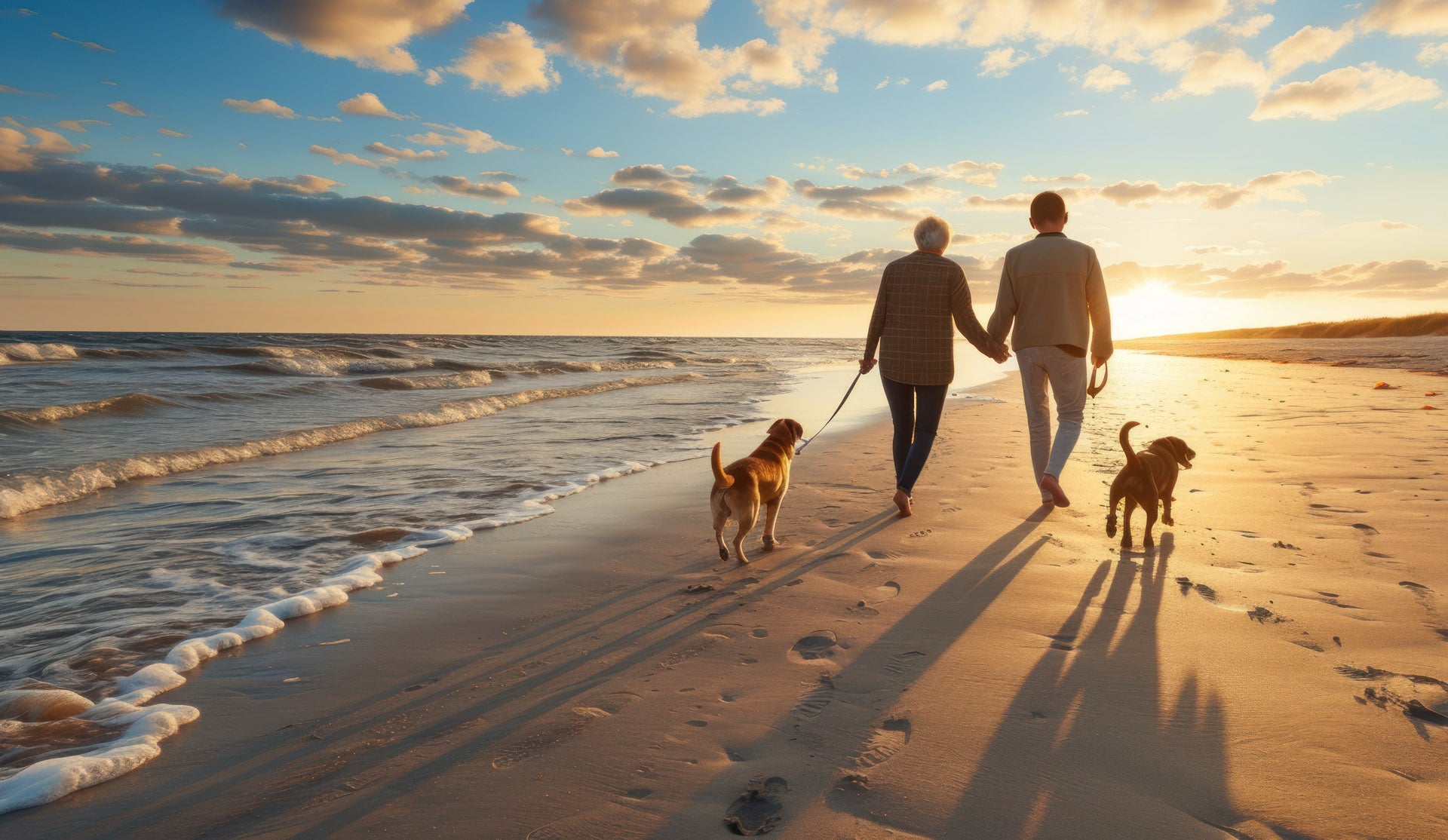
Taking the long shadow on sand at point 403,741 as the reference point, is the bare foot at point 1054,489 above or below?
above

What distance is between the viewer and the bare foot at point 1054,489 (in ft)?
15.9

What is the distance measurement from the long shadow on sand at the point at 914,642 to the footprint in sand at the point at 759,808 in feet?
0.11

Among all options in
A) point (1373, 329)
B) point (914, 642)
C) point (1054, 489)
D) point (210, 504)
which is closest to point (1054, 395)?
point (1054, 489)

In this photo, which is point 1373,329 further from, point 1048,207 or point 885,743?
point 885,743

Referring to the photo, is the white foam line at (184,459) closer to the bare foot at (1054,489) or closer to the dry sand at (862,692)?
the dry sand at (862,692)

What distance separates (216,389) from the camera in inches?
624

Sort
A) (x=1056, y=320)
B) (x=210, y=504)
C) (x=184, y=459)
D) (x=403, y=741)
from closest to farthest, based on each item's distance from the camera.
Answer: (x=403, y=741), (x=1056, y=320), (x=210, y=504), (x=184, y=459)

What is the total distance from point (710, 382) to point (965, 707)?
19.6 meters

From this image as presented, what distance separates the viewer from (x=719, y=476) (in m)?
3.98

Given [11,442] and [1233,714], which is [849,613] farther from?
[11,442]

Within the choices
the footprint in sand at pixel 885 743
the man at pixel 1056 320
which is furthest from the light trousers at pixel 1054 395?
the footprint in sand at pixel 885 743

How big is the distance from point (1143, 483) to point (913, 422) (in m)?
1.72

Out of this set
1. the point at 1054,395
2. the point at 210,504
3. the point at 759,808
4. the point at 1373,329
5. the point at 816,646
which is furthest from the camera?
the point at 1373,329

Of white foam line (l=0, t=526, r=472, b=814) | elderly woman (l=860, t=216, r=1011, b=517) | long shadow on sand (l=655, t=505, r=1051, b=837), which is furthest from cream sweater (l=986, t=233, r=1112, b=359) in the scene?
white foam line (l=0, t=526, r=472, b=814)
